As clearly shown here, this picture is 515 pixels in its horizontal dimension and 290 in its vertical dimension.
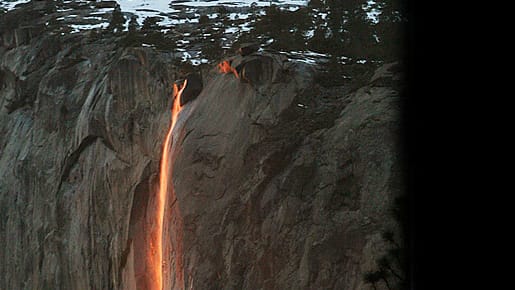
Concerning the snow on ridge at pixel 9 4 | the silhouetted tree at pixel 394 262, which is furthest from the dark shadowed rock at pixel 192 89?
the snow on ridge at pixel 9 4

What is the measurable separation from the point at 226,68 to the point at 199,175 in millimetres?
1635

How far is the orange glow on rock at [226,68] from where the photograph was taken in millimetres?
10984

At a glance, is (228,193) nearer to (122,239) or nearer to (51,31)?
(122,239)

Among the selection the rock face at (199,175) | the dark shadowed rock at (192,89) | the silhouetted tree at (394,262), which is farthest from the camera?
the dark shadowed rock at (192,89)

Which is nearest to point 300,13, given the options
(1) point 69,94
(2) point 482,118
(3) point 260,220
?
(3) point 260,220

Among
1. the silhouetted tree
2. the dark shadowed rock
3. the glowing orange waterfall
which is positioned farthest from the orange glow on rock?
the silhouetted tree

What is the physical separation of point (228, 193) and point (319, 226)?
1.36m

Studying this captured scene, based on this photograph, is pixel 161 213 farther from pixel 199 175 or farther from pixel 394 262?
pixel 394 262

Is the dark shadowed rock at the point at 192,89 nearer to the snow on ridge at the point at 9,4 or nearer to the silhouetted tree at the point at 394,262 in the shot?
the silhouetted tree at the point at 394,262

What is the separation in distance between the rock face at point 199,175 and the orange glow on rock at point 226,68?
0.41 ft

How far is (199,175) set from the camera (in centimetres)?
1041

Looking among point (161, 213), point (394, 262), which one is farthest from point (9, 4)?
point (394, 262)

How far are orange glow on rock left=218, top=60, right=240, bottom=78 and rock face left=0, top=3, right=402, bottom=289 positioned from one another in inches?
5.0

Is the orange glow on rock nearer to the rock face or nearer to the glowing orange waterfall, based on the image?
the rock face
